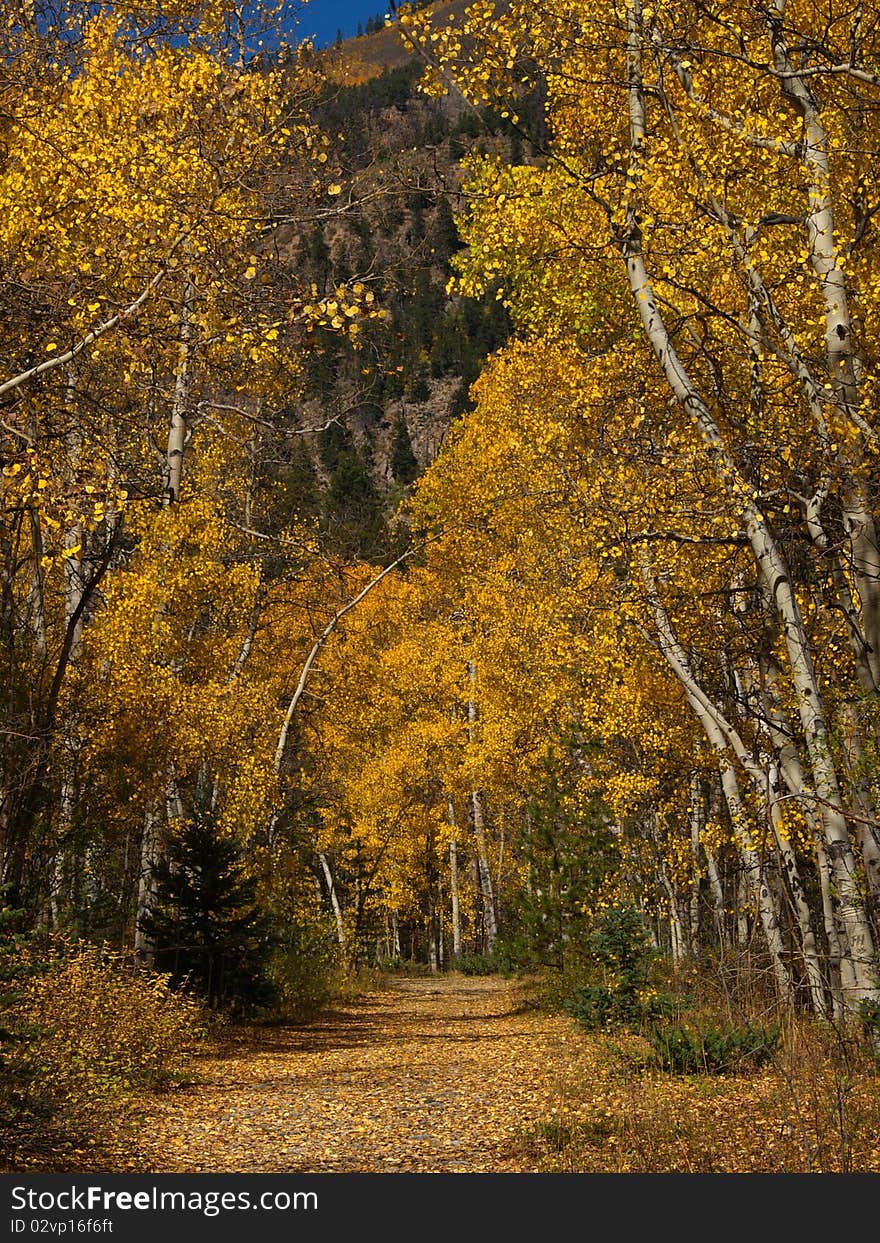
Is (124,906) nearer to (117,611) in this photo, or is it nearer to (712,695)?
(117,611)

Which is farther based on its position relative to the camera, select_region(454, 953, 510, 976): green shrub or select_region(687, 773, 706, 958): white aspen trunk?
select_region(454, 953, 510, 976): green shrub

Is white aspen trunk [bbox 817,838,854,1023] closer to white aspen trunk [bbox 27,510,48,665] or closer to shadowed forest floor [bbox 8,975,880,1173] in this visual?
shadowed forest floor [bbox 8,975,880,1173]

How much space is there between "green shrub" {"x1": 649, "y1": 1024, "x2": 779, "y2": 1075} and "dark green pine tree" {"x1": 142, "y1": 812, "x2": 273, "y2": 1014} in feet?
17.1

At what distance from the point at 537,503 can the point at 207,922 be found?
5.50 meters

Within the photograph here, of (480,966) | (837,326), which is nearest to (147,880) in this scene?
(837,326)

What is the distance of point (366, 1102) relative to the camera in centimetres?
731

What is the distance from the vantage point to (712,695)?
34.5 ft

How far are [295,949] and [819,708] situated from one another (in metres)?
8.55

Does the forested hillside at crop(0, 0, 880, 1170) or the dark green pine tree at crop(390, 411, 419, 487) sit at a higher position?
the dark green pine tree at crop(390, 411, 419, 487)

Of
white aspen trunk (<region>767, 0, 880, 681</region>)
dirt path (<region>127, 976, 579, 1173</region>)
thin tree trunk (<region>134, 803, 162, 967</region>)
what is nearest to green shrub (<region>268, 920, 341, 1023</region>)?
dirt path (<region>127, 976, 579, 1173</region>)

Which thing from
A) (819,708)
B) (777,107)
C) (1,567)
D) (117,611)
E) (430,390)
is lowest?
(819,708)

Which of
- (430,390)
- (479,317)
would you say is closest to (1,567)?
(479,317)

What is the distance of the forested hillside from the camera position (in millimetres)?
6141

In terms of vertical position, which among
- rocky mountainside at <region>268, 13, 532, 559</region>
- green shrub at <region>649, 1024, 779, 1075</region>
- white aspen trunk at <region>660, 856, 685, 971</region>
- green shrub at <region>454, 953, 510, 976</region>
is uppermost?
rocky mountainside at <region>268, 13, 532, 559</region>
